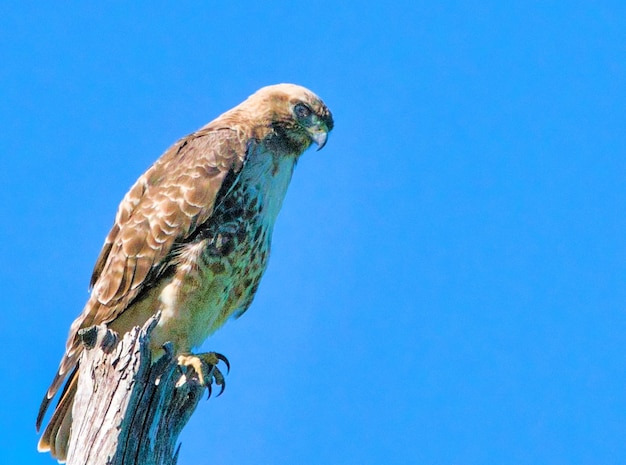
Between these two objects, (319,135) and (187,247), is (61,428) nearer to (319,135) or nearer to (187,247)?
(187,247)

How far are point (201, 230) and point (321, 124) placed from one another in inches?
56.9

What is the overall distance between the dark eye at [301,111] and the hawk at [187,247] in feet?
1.53

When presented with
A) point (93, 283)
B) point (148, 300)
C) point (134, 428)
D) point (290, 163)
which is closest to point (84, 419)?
point (134, 428)

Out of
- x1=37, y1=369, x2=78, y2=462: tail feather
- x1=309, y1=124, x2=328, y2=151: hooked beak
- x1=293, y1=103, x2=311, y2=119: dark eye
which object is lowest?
x1=37, y1=369, x2=78, y2=462: tail feather

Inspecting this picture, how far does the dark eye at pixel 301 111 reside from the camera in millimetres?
6723

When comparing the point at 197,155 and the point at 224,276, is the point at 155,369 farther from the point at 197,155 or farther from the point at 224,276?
the point at 197,155

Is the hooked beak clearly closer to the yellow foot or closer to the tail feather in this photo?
the yellow foot

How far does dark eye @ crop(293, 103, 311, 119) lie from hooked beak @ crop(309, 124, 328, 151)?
0.12 m

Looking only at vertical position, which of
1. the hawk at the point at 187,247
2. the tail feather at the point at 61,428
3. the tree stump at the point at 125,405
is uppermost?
the hawk at the point at 187,247

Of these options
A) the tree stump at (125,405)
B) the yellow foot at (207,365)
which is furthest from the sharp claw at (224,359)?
the tree stump at (125,405)

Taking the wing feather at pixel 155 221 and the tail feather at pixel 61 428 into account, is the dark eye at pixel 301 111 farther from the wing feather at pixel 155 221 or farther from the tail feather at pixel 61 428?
the tail feather at pixel 61 428

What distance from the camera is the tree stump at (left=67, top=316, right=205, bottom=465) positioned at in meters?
3.85

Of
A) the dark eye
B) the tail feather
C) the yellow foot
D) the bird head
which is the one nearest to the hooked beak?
the bird head

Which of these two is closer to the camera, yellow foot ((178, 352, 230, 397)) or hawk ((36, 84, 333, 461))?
yellow foot ((178, 352, 230, 397))
